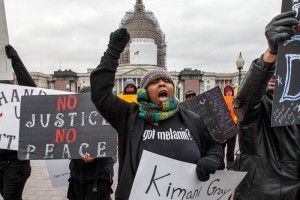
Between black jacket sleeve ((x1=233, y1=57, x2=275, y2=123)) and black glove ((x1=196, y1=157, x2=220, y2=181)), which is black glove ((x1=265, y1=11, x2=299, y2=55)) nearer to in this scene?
black jacket sleeve ((x1=233, y1=57, x2=275, y2=123))

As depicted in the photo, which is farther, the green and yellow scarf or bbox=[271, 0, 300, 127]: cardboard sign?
the green and yellow scarf

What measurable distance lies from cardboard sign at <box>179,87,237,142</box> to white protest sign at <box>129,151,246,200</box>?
3118 mm

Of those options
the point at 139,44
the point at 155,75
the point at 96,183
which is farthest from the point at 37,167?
the point at 139,44

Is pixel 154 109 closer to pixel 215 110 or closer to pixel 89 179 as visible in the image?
pixel 89 179

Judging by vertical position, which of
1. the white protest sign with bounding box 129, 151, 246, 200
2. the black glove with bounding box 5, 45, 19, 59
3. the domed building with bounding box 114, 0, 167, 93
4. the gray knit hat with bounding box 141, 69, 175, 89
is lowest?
the white protest sign with bounding box 129, 151, 246, 200

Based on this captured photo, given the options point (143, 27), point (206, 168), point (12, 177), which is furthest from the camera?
point (143, 27)

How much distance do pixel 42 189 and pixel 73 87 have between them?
31.2 metres

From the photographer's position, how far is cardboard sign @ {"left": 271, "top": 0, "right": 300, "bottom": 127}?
1.84 meters

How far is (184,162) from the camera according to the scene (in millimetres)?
2082

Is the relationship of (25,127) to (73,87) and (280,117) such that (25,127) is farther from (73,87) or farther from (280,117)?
(73,87)

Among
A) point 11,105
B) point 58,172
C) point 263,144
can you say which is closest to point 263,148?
point 263,144

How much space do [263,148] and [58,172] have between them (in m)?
2.93

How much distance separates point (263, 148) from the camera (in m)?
2.11

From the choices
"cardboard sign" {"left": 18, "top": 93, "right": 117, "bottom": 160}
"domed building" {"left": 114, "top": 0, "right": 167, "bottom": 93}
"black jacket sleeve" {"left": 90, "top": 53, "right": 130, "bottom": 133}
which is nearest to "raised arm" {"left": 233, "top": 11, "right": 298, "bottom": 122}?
"black jacket sleeve" {"left": 90, "top": 53, "right": 130, "bottom": 133}
